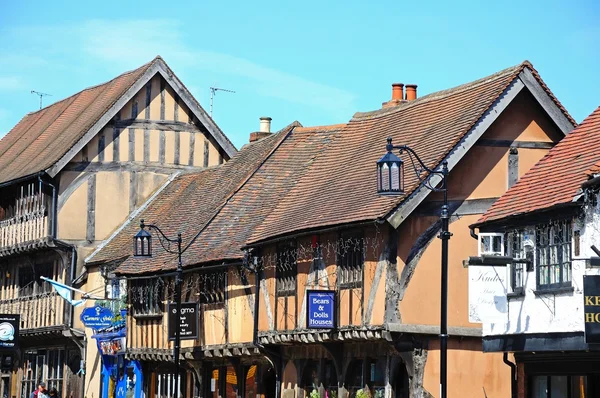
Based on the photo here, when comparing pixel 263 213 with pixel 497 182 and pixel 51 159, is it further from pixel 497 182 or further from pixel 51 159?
pixel 51 159

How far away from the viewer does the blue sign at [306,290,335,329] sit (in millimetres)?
29172

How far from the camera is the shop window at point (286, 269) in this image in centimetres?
3203

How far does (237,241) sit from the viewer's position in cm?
3559

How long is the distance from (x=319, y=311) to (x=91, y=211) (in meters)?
19.1

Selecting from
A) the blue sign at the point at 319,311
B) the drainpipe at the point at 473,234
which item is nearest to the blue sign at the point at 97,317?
the blue sign at the point at 319,311

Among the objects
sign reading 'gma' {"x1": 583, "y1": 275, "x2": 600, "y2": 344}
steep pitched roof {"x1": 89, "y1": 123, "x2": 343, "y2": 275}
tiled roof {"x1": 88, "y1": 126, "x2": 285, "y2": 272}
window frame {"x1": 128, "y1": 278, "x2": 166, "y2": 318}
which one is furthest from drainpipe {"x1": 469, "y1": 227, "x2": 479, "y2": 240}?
window frame {"x1": 128, "y1": 278, "x2": 166, "y2": 318}

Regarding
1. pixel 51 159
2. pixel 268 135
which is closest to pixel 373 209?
pixel 268 135

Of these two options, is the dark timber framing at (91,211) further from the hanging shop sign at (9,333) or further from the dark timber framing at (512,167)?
the dark timber framing at (512,167)

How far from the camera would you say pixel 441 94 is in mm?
31969

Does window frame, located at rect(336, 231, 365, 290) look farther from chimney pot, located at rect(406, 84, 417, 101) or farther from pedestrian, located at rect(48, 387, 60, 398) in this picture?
pedestrian, located at rect(48, 387, 60, 398)

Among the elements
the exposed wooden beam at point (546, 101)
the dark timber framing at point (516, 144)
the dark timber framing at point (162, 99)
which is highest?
the dark timber framing at point (162, 99)

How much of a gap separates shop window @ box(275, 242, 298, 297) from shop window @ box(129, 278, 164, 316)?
7188 millimetres

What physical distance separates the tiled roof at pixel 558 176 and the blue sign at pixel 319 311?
4.53 m

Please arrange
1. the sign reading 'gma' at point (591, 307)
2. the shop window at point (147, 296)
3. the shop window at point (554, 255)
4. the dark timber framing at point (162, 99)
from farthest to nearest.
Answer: the dark timber framing at point (162, 99)
the shop window at point (147, 296)
the shop window at point (554, 255)
the sign reading 'gma' at point (591, 307)
